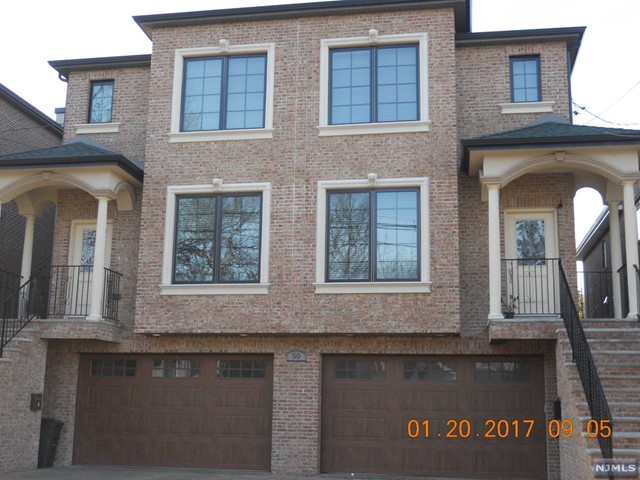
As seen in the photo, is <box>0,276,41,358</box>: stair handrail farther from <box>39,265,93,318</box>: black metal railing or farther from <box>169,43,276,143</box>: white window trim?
<box>169,43,276,143</box>: white window trim

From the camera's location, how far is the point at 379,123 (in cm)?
1521

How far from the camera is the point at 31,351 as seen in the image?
15305mm

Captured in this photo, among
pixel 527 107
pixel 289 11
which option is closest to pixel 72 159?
pixel 289 11

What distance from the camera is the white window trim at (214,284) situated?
15059mm

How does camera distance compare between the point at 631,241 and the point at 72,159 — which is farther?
the point at 72,159

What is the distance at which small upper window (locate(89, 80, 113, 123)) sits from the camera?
17.6m

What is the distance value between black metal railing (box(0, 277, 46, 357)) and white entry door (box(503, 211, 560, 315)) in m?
9.53

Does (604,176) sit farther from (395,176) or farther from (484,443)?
(484,443)

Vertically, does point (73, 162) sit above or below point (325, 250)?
above

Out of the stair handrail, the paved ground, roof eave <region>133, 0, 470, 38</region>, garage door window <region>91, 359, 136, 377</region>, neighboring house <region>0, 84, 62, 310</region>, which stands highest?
roof eave <region>133, 0, 470, 38</region>

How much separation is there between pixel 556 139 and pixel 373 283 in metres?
4.17

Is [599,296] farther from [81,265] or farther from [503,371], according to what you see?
[81,265]

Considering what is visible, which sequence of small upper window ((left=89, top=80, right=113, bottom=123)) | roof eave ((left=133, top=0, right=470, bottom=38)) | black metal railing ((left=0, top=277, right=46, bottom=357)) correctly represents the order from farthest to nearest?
small upper window ((left=89, top=80, right=113, bottom=123)), roof eave ((left=133, top=0, right=470, bottom=38)), black metal railing ((left=0, top=277, right=46, bottom=357))

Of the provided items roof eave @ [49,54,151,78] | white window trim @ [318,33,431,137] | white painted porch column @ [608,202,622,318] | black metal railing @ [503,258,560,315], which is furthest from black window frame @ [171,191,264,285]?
white painted porch column @ [608,202,622,318]
